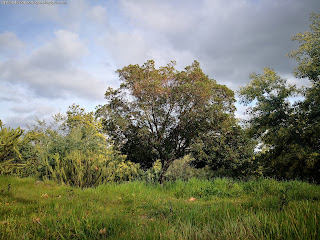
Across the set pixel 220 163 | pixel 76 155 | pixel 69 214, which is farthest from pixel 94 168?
pixel 220 163

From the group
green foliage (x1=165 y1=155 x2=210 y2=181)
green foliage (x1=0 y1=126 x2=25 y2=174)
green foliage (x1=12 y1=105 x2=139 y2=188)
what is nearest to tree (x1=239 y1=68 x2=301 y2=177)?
green foliage (x1=165 y1=155 x2=210 y2=181)

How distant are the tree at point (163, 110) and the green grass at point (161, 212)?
7108 millimetres

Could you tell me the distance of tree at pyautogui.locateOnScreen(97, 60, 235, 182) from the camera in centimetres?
1569

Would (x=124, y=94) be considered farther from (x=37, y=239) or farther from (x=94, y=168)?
(x=37, y=239)

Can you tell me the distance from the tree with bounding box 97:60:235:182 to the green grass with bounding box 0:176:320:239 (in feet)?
23.3

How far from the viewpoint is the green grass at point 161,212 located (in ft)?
9.80

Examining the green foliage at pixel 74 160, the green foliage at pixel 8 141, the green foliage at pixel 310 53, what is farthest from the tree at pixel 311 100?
the green foliage at pixel 8 141

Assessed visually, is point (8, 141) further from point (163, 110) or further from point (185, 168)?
point (185, 168)

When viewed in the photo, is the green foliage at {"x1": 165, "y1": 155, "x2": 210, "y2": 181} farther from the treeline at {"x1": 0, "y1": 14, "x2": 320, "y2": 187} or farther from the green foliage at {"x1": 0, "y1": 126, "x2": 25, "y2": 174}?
the green foliage at {"x1": 0, "y1": 126, "x2": 25, "y2": 174}

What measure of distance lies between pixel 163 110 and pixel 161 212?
1110cm

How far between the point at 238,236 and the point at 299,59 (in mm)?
19431

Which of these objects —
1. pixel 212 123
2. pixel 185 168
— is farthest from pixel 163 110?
pixel 185 168

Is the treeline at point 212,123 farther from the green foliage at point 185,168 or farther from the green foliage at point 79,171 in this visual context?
the green foliage at point 79,171

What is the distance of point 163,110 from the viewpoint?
1616 cm
